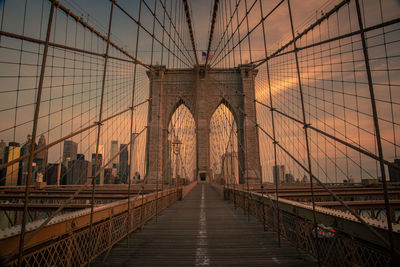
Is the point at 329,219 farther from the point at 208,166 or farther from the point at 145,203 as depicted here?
the point at 208,166

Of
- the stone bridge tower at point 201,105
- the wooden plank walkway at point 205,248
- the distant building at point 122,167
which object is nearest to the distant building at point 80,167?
the wooden plank walkway at point 205,248

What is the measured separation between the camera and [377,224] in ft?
6.09

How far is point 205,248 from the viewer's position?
3.19 metres

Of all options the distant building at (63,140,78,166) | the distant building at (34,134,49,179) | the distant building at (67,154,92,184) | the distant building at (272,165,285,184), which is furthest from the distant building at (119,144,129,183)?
the distant building at (272,165,285,184)

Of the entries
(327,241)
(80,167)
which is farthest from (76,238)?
(80,167)

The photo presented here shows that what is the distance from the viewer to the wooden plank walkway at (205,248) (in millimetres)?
2623

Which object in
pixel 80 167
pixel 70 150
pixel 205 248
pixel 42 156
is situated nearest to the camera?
pixel 205 248

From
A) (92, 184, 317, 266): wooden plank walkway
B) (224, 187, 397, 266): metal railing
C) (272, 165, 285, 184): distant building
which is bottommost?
(92, 184, 317, 266): wooden plank walkway

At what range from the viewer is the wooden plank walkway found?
8.61 ft

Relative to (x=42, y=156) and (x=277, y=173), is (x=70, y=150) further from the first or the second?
(x=277, y=173)

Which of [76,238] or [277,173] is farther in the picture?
[277,173]

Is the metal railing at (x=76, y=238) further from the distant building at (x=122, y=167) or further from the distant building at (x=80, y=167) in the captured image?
the distant building at (x=122, y=167)

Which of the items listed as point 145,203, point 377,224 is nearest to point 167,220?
point 145,203

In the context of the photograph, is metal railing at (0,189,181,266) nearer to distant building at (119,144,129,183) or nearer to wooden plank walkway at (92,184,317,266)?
wooden plank walkway at (92,184,317,266)
